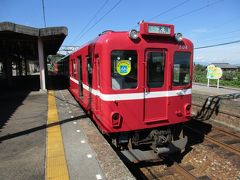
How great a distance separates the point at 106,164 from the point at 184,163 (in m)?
3.01

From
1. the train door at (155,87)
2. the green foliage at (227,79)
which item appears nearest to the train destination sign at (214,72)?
the green foliage at (227,79)

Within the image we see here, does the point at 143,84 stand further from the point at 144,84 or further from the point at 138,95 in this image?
the point at 138,95

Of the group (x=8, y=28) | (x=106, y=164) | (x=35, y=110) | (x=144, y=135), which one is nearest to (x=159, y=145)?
(x=144, y=135)

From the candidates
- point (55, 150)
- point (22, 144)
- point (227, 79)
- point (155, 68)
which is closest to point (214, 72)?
point (227, 79)

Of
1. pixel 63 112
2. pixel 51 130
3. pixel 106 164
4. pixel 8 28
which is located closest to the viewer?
pixel 106 164

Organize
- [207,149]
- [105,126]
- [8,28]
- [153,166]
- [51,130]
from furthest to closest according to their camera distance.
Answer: [8,28] → [207,149] → [51,130] → [153,166] → [105,126]

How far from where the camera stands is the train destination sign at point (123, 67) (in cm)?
505

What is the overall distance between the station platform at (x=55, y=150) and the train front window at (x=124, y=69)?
148 cm

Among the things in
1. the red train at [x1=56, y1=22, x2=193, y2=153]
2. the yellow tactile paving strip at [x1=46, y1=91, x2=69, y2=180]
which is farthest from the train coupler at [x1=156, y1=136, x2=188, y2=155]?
the yellow tactile paving strip at [x1=46, y1=91, x2=69, y2=180]

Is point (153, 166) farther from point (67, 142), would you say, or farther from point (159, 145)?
point (67, 142)

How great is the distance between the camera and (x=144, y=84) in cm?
530

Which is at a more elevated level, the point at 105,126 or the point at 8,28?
the point at 8,28

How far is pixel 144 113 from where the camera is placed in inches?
213

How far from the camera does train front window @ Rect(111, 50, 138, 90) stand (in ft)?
16.5
